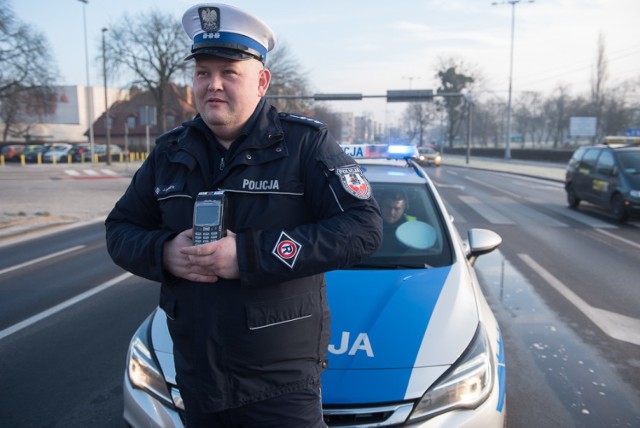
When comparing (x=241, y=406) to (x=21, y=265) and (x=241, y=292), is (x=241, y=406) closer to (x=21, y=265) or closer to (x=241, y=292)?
(x=241, y=292)

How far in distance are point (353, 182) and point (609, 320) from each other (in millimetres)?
4530

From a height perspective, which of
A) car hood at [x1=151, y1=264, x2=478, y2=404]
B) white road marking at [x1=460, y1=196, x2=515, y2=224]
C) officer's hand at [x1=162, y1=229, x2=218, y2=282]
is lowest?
white road marking at [x1=460, y1=196, x2=515, y2=224]

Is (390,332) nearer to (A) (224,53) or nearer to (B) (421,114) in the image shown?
(A) (224,53)

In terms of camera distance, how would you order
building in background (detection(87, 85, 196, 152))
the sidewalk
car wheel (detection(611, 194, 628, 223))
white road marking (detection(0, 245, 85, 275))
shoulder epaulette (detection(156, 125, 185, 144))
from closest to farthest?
shoulder epaulette (detection(156, 125, 185, 144)) → white road marking (detection(0, 245, 85, 275)) → car wheel (detection(611, 194, 628, 223)) → the sidewalk → building in background (detection(87, 85, 196, 152))

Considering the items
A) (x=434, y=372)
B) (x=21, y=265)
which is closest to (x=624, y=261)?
(x=434, y=372)

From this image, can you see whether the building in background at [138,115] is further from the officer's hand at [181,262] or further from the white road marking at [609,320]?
the officer's hand at [181,262]

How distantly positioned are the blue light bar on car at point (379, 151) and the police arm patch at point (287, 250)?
3.34 m

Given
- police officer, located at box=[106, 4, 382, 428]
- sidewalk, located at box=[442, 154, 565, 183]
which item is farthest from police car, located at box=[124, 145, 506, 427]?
sidewalk, located at box=[442, 154, 565, 183]

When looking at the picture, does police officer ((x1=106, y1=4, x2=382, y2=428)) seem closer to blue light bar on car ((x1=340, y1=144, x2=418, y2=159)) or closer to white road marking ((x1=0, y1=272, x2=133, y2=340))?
blue light bar on car ((x1=340, y1=144, x2=418, y2=159))

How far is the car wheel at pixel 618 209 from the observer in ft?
36.3

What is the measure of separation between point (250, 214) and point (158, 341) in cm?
128

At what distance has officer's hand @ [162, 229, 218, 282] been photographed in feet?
4.92

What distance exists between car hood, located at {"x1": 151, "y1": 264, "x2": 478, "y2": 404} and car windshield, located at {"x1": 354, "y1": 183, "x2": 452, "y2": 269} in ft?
0.60

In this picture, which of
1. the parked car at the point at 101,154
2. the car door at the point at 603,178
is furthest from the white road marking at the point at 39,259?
the parked car at the point at 101,154
